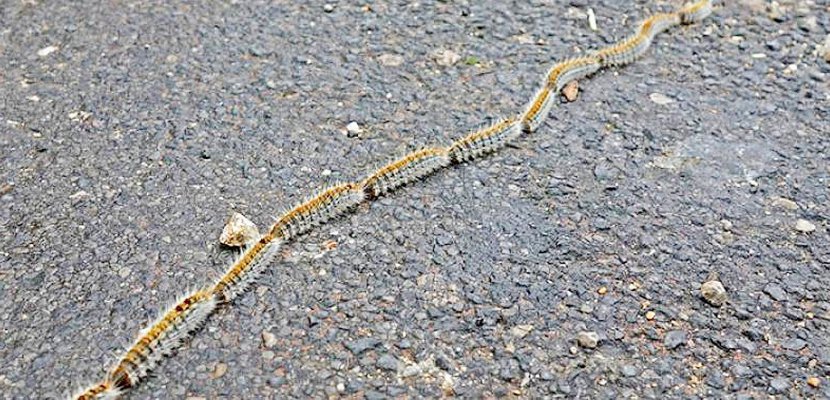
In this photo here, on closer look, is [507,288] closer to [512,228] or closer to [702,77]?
[512,228]

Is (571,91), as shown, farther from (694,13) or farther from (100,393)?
(100,393)

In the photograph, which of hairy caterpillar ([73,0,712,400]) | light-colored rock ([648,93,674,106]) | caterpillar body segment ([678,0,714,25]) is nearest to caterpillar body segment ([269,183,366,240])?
hairy caterpillar ([73,0,712,400])

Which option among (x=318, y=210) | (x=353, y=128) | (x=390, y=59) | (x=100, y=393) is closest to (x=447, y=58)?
(x=390, y=59)

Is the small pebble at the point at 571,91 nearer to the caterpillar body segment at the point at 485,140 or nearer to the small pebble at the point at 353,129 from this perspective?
the caterpillar body segment at the point at 485,140

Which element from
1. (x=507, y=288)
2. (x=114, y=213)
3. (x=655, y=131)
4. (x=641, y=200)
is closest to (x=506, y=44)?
(x=655, y=131)

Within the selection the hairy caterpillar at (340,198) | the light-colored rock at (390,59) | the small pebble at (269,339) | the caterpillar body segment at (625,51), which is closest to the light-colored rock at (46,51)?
the light-colored rock at (390,59)

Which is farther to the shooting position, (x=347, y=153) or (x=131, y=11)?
(x=131, y=11)

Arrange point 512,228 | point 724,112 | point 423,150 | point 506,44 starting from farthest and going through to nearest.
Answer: point 506,44, point 724,112, point 423,150, point 512,228
